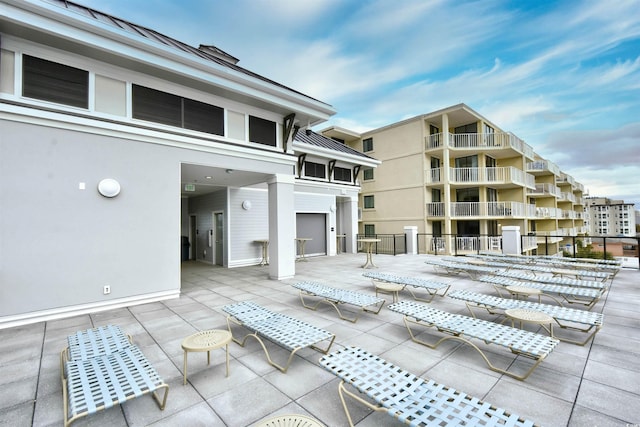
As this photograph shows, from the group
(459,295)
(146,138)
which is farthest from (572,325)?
(146,138)

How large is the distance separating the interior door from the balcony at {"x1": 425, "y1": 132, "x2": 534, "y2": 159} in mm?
13295

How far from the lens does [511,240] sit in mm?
10898

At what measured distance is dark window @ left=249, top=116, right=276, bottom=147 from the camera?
7180 millimetres

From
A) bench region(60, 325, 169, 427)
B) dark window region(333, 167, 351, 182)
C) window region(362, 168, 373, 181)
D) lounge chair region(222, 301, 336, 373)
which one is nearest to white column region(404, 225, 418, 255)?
dark window region(333, 167, 351, 182)

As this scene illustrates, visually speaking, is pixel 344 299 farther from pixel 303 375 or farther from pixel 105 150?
pixel 105 150

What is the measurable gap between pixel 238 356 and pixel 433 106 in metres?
18.4

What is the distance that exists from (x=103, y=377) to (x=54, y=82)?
206 inches

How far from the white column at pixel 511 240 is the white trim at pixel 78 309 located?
473 inches

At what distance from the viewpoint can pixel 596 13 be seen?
28.0 ft

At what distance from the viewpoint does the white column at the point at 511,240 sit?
1074 cm

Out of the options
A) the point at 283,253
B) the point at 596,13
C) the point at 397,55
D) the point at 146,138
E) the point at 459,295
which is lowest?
the point at 459,295

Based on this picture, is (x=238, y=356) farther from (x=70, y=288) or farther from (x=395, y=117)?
(x=395, y=117)

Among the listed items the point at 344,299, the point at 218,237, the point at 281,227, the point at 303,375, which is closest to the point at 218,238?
the point at 218,237

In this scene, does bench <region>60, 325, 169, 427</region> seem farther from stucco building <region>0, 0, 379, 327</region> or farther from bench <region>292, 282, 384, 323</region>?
bench <region>292, 282, 384, 323</region>
